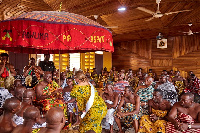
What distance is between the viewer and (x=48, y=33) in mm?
2111

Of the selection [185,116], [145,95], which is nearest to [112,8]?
[145,95]

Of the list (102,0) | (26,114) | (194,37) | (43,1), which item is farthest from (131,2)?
(194,37)

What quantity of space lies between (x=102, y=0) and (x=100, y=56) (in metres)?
8.97

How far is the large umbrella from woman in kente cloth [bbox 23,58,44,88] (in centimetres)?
255

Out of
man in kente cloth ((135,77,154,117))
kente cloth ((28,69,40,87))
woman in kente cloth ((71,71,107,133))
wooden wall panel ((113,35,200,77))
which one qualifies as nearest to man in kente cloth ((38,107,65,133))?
woman in kente cloth ((71,71,107,133))

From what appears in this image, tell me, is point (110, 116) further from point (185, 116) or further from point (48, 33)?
point (48, 33)

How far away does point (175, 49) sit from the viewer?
500 inches

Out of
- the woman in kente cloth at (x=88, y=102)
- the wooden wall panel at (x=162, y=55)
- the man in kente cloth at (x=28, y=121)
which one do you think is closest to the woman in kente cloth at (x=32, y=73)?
the woman in kente cloth at (x=88, y=102)

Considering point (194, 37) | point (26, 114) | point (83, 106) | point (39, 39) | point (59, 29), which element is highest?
point (194, 37)

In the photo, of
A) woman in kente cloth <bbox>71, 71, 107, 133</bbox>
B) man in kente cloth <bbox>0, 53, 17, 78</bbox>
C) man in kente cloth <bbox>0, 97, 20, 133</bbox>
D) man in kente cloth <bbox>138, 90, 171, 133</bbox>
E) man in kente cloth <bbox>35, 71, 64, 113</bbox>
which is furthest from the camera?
man in kente cloth <bbox>0, 53, 17, 78</bbox>

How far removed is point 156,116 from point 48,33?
2.93m

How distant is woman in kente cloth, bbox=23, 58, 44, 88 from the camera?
466 cm

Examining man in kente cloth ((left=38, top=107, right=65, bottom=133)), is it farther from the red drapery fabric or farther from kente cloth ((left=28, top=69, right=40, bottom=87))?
kente cloth ((left=28, top=69, right=40, bottom=87))

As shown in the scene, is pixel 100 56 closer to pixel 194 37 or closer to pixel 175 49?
pixel 175 49
